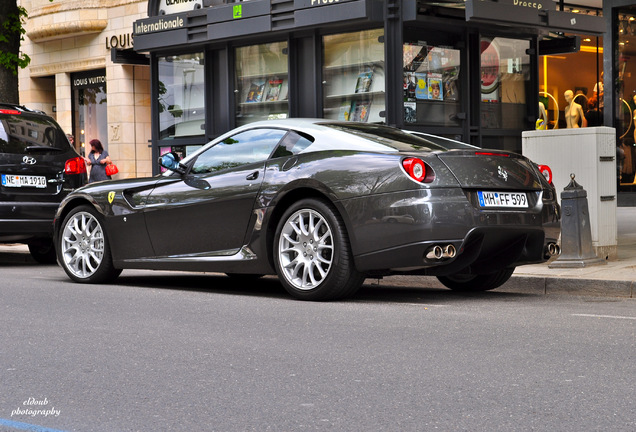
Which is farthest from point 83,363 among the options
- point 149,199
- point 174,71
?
point 174,71

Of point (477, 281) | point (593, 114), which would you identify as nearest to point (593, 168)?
point (477, 281)

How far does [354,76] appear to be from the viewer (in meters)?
13.0

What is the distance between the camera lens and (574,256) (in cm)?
981

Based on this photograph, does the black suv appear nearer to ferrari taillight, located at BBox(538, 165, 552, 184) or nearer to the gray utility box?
the gray utility box

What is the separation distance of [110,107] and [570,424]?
2136 centimetres

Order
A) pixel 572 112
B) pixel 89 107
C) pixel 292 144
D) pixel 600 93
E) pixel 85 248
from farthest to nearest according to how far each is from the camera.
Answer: pixel 89 107, pixel 572 112, pixel 600 93, pixel 85 248, pixel 292 144

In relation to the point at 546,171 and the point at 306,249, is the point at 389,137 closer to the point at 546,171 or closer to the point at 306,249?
the point at 306,249

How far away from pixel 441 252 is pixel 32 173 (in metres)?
6.38

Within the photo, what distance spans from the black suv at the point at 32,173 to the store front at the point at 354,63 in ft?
8.44

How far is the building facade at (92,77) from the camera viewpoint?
24.0m

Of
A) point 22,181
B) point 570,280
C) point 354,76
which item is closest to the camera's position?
point 570,280

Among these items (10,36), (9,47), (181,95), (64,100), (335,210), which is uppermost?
(10,36)

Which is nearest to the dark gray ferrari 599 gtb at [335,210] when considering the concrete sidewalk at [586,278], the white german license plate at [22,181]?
the concrete sidewalk at [586,278]

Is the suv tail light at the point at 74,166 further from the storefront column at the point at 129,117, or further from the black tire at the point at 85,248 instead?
the storefront column at the point at 129,117
